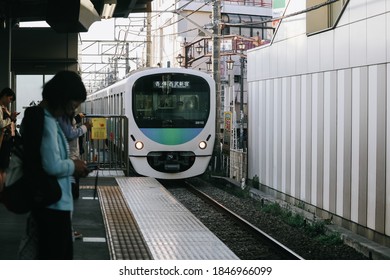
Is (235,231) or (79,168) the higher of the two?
(79,168)

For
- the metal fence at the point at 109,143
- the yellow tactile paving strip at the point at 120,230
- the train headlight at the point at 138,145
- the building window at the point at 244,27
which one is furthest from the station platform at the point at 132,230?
the building window at the point at 244,27

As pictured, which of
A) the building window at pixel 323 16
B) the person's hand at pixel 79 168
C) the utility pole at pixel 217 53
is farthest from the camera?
the utility pole at pixel 217 53

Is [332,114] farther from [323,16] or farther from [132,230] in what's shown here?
[132,230]

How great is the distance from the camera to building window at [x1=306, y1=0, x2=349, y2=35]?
376 inches

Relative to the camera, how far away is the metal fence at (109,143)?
484 inches

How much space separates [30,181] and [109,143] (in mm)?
9849

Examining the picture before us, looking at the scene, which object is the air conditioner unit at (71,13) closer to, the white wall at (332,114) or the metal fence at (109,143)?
the metal fence at (109,143)

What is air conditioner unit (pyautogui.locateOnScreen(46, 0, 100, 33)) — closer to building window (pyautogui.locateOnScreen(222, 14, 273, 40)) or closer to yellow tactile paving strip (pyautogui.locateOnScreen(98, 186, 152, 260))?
yellow tactile paving strip (pyautogui.locateOnScreen(98, 186, 152, 260))

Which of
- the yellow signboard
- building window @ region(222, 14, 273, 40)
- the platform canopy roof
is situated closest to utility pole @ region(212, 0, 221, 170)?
the platform canopy roof

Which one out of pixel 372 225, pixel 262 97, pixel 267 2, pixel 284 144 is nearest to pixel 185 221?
pixel 372 225

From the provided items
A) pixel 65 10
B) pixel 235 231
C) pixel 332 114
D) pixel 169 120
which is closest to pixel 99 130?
pixel 169 120

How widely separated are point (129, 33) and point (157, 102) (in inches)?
528

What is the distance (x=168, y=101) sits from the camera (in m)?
13.8
